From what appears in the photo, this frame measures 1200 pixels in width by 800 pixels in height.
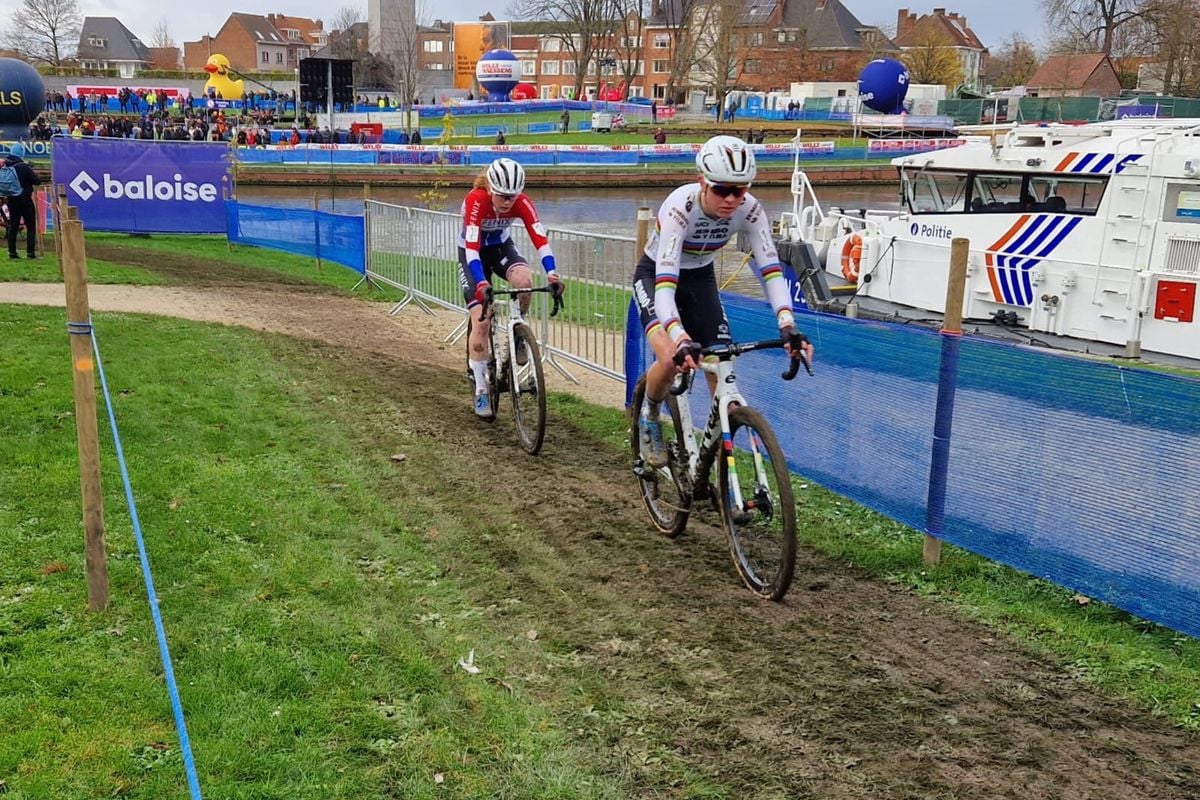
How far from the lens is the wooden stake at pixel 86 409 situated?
4.73m

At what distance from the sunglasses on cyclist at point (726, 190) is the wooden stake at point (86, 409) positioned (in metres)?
3.07

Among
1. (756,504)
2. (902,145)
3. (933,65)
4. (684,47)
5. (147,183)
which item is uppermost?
(684,47)

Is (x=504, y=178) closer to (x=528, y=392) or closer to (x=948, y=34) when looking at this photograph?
(x=528, y=392)

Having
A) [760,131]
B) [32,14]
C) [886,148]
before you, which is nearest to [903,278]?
[886,148]

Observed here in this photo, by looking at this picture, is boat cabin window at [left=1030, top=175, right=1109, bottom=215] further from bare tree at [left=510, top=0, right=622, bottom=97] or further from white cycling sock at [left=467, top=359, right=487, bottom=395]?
bare tree at [left=510, top=0, right=622, bottom=97]

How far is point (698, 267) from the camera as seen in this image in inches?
244

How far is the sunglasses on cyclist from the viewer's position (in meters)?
5.57

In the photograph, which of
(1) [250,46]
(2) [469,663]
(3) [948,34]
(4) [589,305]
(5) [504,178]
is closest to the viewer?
→ (2) [469,663]

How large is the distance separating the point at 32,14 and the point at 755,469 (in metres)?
119

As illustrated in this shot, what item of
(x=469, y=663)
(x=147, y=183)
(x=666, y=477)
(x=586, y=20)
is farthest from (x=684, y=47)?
(x=469, y=663)

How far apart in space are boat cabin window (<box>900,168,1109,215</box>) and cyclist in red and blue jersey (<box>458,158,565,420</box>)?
918 cm

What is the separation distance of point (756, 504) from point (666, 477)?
0.97 m

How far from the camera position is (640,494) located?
721cm

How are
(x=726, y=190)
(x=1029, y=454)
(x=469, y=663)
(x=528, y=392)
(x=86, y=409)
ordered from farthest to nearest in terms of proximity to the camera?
(x=528, y=392), (x=726, y=190), (x=1029, y=454), (x=86, y=409), (x=469, y=663)
